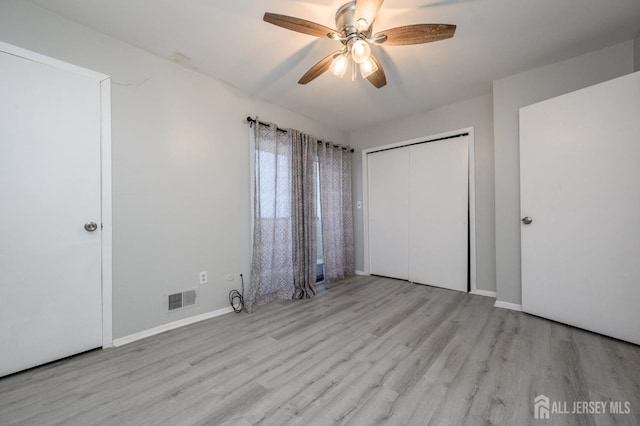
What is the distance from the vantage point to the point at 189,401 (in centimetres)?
127

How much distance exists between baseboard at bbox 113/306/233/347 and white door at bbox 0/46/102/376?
159 mm

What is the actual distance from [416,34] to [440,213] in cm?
233

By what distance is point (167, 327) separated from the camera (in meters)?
2.07

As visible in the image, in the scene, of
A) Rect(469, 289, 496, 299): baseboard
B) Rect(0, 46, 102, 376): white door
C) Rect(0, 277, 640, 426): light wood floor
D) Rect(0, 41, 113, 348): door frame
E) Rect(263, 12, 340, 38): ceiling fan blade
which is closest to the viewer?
Rect(0, 277, 640, 426): light wood floor

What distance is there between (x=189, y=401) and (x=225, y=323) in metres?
0.96

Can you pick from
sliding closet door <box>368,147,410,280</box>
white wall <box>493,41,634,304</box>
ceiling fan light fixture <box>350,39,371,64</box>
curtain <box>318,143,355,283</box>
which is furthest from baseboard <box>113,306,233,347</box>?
white wall <box>493,41,634,304</box>

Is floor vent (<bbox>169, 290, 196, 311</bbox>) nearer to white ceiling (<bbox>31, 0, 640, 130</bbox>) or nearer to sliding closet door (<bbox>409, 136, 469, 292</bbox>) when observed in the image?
white ceiling (<bbox>31, 0, 640, 130</bbox>)

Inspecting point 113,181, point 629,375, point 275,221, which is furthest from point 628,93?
point 113,181

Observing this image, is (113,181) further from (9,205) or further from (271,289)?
(271,289)

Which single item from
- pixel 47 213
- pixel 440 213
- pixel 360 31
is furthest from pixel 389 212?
pixel 47 213

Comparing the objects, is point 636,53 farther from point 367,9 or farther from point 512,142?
point 367,9

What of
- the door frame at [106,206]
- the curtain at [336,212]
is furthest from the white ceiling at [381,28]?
the curtain at [336,212]

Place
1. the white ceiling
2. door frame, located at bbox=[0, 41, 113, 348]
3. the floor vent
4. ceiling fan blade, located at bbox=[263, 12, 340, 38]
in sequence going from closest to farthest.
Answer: ceiling fan blade, located at bbox=[263, 12, 340, 38] → the white ceiling → door frame, located at bbox=[0, 41, 113, 348] → the floor vent

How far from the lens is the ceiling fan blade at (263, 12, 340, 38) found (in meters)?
1.34
